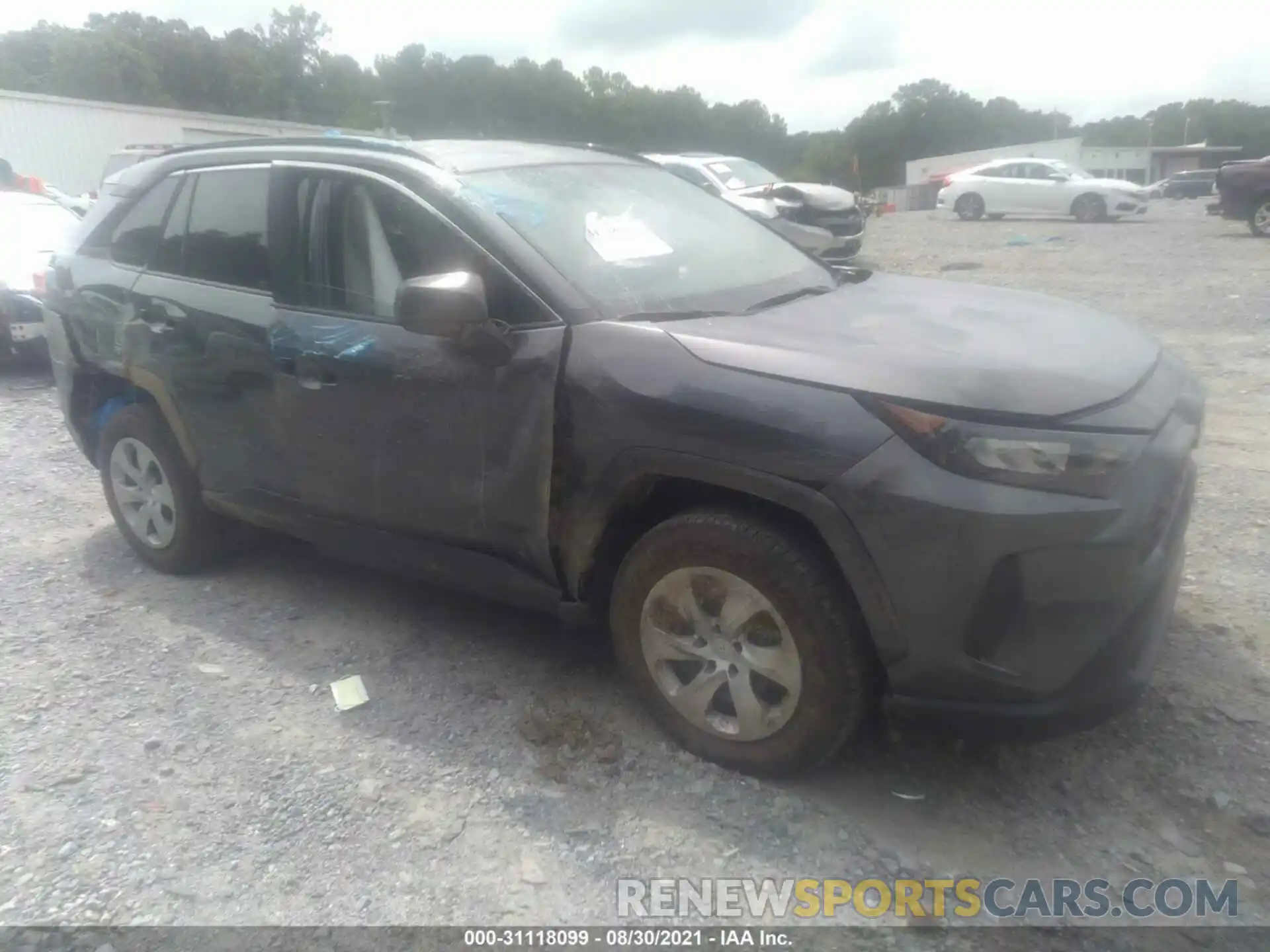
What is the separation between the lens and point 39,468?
616 cm

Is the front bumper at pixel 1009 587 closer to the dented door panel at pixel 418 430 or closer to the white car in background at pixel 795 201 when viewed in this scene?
the dented door panel at pixel 418 430

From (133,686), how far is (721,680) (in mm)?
2129

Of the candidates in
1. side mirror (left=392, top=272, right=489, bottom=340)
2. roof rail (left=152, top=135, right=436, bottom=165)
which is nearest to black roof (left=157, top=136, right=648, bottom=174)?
roof rail (left=152, top=135, right=436, bottom=165)

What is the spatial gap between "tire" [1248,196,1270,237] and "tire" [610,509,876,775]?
1740 centimetres

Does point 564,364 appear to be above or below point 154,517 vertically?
above

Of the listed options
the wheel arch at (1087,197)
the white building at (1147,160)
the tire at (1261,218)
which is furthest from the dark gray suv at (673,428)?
the white building at (1147,160)

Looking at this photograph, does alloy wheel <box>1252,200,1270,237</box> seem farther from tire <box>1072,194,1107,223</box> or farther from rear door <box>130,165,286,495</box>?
rear door <box>130,165,286,495</box>

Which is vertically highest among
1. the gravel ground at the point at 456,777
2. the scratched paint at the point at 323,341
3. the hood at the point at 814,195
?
the hood at the point at 814,195

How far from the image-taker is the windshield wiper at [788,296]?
10.5ft

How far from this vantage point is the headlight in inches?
93.3

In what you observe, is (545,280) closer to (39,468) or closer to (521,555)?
(521,555)

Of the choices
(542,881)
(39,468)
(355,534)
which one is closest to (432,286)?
(355,534)

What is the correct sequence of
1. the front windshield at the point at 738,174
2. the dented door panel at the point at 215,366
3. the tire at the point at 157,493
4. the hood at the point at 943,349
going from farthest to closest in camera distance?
the front windshield at the point at 738,174 < the tire at the point at 157,493 < the dented door panel at the point at 215,366 < the hood at the point at 943,349

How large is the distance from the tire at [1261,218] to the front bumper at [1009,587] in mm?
16992
